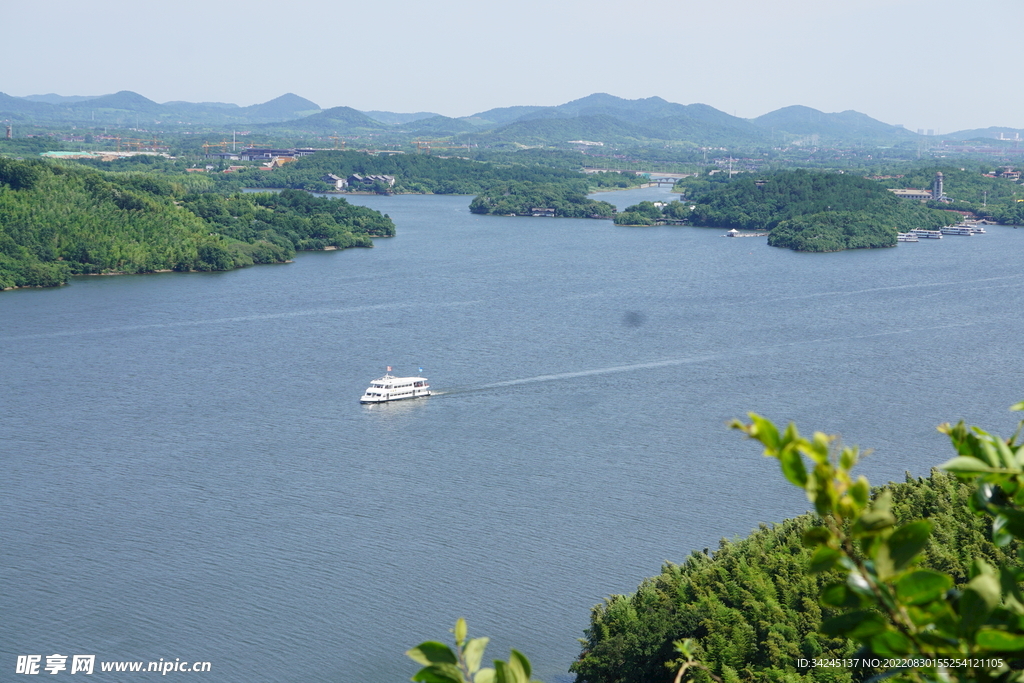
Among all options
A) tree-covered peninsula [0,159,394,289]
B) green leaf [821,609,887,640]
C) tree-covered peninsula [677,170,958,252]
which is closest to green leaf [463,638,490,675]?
green leaf [821,609,887,640]

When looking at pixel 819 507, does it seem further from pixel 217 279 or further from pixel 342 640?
pixel 217 279

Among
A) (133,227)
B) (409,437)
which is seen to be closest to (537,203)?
(133,227)

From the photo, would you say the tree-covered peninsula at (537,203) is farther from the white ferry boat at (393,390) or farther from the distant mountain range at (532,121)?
the distant mountain range at (532,121)

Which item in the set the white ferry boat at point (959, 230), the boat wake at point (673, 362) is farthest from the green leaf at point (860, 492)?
the white ferry boat at point (959, 230)

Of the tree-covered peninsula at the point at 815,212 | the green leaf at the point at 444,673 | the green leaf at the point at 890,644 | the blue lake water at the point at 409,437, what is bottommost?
the blue lake water at the point at 409,437

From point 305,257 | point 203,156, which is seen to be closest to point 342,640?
point 305,257

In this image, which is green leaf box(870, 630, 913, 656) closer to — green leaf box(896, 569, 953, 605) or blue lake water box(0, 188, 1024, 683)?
green leaf box(896, 569, 953, 605)

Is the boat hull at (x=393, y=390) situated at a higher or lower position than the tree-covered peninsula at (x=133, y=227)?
lower
